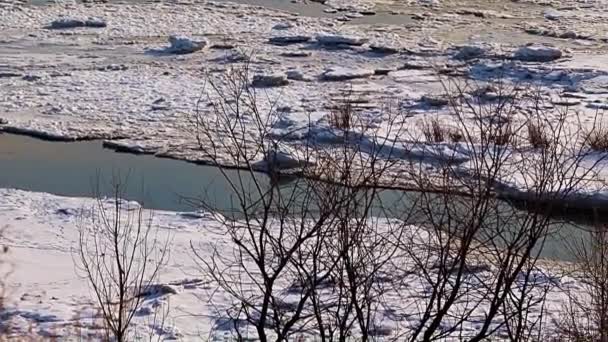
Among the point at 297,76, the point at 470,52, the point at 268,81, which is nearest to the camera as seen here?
the point at 268,81

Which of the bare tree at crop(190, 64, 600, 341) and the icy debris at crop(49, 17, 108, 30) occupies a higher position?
the bare tree at crop(190, 64, 600, 341)

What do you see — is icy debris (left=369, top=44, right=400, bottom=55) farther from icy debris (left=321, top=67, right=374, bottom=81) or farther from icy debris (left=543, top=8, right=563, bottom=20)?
icy debris (left=543, top=8, right=563, bottom=20)

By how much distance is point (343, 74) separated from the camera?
15672mm

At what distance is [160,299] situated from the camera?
7.97m

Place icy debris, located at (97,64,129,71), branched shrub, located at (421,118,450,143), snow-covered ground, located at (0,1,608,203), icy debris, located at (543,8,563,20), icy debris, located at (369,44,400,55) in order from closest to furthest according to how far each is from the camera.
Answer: branched shrub, located at (421,118,450,143)
snow-covered ground, located at (0,1,608,203)
icy debris, located at (97,64,129,71)
icy debris, located at (369,44,400,55)
icy debris, located at (543,8,563,20)

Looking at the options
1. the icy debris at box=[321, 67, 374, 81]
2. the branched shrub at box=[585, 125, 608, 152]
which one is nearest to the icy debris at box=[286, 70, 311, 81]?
the icy debris at box=[321, 67, 374, 81]

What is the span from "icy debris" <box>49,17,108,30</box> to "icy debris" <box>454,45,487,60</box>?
20.3 ft

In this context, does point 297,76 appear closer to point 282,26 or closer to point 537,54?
point 537,54

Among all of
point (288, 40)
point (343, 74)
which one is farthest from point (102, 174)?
point (288, 40)

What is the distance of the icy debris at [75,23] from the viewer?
1888cm

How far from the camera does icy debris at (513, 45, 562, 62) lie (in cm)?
1630

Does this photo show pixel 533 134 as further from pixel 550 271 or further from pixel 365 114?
pixel 365 114

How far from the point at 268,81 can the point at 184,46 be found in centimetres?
273

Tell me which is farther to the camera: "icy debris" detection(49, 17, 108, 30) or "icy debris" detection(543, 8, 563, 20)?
"icy debris" detection(543, 8, 563, 20)
